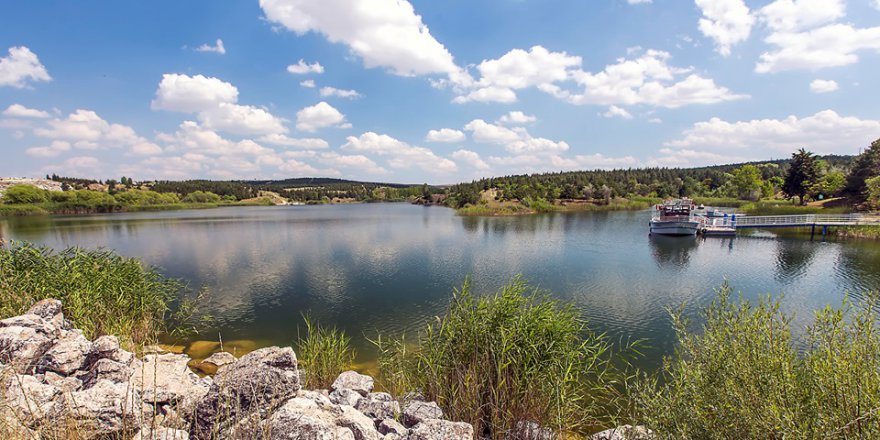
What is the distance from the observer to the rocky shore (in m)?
4.34

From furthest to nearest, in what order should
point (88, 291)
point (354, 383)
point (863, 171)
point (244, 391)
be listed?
point (863, 171)
point (88, 291)
point (354, 383)
point (244, 391)

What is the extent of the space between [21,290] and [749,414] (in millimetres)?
20133

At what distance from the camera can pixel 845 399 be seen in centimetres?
387

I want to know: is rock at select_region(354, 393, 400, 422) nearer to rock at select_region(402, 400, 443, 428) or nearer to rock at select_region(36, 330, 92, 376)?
rock at select_region(402, 400, 443, 428)

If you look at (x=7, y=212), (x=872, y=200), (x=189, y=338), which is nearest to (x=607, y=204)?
(x=872, y=200)

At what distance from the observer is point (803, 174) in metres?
61.0

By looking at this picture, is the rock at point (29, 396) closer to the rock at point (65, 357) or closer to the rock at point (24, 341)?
the rock at point (24, 341)

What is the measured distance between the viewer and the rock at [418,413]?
611cm

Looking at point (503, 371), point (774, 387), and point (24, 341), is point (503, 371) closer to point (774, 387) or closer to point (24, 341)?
point (774, 387)

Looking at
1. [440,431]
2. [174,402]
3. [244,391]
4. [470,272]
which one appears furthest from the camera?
[470,272]

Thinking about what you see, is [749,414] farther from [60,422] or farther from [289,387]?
[60,422]

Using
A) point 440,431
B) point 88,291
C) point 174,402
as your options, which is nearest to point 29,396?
point 174,402

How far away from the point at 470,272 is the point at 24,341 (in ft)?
69.8

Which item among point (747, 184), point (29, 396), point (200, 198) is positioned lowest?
point (29, 396)
